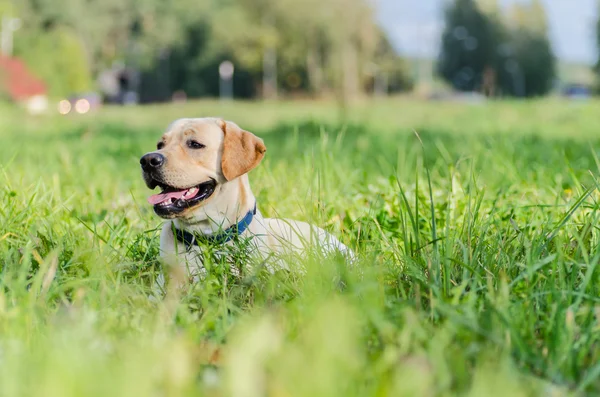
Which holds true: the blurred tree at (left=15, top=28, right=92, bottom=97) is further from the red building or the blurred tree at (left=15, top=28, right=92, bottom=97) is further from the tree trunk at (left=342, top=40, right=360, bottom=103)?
the tree trunk at (left=342, top=40, right=360, bottom=103)

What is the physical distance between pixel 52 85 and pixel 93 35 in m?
20.7

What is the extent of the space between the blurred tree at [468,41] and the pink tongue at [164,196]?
7904 centimetres

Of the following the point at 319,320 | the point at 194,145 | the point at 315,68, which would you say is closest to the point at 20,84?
the point at 315,68

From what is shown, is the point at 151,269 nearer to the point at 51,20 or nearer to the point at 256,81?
the point at 51,20

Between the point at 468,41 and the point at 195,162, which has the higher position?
the point at 195,162

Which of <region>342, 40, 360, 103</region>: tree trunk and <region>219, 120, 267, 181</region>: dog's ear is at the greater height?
<region>219, 120, 267, 181</region>: dog's ear

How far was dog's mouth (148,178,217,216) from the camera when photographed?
3537 millimetres

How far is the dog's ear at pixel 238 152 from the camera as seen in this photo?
3.66 m

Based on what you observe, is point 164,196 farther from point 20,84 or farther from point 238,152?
point 20,84

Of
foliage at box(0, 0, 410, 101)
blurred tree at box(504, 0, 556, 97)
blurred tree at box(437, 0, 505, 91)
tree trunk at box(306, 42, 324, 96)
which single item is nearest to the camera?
foliage at box(0, 0, 410, 101)

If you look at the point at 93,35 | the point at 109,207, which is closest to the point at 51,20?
the point at 93,35

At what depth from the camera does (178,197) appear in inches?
144

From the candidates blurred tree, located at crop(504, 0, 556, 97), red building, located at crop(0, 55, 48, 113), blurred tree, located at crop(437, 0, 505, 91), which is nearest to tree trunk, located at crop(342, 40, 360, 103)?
blurred tree, located at crop(437, 0, 505, 91)

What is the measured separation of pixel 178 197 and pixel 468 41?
271 ft
